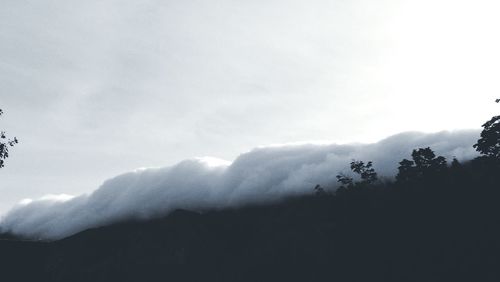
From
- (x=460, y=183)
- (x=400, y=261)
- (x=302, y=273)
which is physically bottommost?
(x=302, y=273)

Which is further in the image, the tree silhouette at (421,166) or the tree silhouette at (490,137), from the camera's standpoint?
the tree silhouette at (421,166)

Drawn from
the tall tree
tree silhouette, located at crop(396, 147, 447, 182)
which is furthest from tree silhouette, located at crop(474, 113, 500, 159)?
tree silhouette, located at crop(396, 147, 447, 182)

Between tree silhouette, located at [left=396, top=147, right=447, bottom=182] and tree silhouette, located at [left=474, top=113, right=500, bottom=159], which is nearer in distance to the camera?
tree silhouette, located at [left=474, top=113, right=500, bottom=159]

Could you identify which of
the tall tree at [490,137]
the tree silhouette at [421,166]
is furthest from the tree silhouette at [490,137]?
the tree silhouette at [421,166]

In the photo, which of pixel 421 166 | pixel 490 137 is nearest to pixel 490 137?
pixel 490 137

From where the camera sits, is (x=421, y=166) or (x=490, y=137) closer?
(x=490, y=137)

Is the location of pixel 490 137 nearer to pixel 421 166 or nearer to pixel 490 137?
pixel 490 137

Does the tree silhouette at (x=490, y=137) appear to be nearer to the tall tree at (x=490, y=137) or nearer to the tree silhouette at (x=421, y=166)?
the tall tree at (x=490, y=137)

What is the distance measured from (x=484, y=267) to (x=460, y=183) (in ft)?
79.3

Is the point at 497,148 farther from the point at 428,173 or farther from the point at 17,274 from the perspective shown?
the point at 17,274

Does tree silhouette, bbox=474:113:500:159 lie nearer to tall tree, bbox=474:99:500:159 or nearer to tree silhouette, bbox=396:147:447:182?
tall tree, bbox=474:99:500:159

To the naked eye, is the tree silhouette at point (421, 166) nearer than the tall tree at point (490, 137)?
No

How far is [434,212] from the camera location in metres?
74.1

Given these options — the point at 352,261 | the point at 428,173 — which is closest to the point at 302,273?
the point at 352,261
